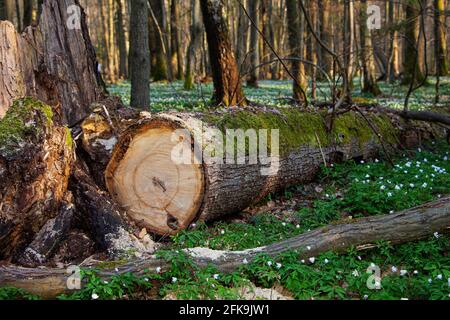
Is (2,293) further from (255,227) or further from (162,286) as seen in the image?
(255,227)

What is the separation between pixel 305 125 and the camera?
7.59 m

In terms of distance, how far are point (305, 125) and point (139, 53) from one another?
4.45 metres

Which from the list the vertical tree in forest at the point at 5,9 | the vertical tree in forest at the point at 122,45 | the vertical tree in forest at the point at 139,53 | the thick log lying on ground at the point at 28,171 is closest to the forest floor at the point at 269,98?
the vertical tree in forest at the point at 139,53

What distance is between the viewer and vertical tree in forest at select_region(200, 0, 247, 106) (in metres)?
10.5

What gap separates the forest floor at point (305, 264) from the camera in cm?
389

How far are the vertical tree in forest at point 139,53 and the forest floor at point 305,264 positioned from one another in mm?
4777

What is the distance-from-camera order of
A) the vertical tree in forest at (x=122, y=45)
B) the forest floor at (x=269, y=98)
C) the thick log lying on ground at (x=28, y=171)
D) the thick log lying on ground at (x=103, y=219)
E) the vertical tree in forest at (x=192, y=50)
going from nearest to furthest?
the thick log lying on ground at (x=28, y=171) < the thick log lying on ground at (x=103, y=219) < the forest floor at (x=269, y=98) < the vertical tree in forest at (x=192, y=50) < the vertical tree in forest at (x=122, y=45)

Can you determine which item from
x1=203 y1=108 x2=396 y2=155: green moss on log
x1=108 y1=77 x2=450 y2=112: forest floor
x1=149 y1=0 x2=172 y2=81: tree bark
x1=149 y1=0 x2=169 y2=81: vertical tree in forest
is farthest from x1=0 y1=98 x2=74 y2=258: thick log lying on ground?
x1=149 y1=0 x2=172 y2=81: tree bark

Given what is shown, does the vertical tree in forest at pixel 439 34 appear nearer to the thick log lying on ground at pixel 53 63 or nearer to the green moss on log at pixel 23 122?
the thick log lying on ground at pixel 53 63

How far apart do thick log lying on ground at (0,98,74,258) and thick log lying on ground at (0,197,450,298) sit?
0.74m

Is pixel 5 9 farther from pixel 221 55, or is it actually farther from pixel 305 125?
pixel 305 125

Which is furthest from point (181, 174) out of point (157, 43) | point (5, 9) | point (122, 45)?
point (122, 45)

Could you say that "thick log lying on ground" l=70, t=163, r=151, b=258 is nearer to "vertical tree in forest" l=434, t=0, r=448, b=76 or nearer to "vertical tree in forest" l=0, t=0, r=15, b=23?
"vertical tree in forest" l=434, t=0, r=448, b=76
